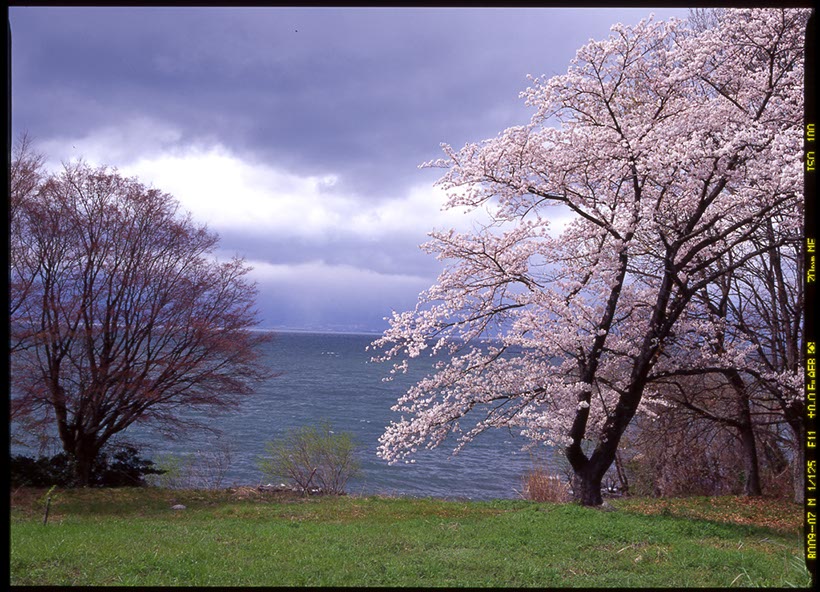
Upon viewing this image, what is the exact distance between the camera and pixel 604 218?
10281 mm

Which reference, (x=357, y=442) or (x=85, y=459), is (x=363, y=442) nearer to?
(x=357, y=442)

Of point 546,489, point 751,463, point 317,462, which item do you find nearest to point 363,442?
point 317,462

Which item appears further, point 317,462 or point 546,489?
point 317,462

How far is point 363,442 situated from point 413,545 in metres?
18.1

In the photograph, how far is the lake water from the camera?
19781 millimetres

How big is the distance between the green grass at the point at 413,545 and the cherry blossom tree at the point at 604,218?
1.66 m

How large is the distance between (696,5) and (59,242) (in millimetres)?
14145

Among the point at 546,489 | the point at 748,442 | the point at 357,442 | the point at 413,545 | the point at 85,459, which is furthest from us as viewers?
the point at 357,442

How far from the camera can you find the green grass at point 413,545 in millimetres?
5992

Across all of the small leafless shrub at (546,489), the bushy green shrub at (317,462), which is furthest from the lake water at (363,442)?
the small leafless shrub at (546,489)

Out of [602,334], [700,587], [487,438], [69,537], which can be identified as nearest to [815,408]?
[700,587]

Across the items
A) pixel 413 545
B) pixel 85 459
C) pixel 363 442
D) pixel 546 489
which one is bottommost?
pixel 363 442

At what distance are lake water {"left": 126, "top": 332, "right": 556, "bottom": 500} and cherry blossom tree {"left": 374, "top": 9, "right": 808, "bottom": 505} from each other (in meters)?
1.41

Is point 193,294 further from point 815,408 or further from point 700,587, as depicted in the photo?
point 815,408
